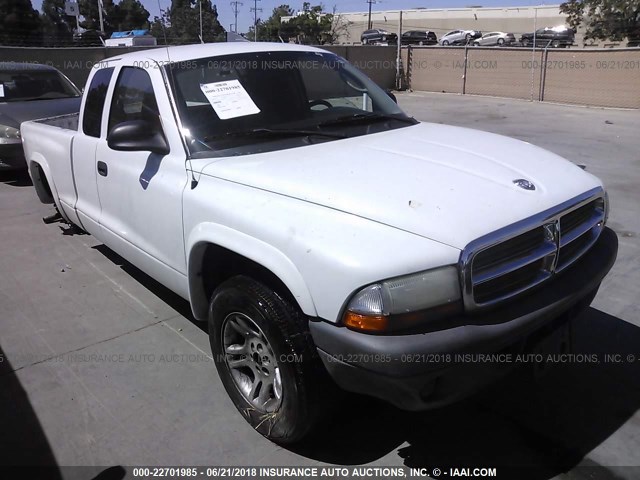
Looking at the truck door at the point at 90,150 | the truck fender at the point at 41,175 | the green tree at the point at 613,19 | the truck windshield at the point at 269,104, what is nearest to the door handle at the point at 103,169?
the truck door at the point at 90,150

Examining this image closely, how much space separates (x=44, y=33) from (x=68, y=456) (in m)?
48.0

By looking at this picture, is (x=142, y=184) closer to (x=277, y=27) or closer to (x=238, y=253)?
(x=238, y=253)

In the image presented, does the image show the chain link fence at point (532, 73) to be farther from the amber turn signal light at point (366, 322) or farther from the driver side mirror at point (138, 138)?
the amber turn signal light at point (366, 322)

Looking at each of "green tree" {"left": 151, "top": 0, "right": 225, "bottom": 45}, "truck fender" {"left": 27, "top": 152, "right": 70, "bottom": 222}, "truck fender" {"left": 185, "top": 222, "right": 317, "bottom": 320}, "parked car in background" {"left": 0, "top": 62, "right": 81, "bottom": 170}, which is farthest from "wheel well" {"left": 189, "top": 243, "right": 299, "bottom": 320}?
"green tree" {"left": 151, "top": 0, "right": 225, "bottom": 45}

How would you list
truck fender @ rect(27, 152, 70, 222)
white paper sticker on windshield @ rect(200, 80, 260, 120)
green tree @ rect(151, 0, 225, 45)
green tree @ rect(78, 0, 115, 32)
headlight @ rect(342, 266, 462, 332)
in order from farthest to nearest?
green tree @ rect(78, 0, 115, 32), green tree @ rect(151, 0, 225, 45), truck fender @ rect(27, 152, 70, 222), white paper sticker on windshield @ rect(200, 80, 260, 120), headlight @ rect(342, 266, 462, 332)

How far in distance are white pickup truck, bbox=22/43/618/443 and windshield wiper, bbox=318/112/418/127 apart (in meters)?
0.02

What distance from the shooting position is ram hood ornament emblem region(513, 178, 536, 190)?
2.56 metres

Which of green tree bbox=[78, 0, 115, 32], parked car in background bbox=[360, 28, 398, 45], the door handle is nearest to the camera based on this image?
the door handle

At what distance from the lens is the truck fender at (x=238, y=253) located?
7.42ft

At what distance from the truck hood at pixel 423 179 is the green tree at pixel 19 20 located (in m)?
43.6

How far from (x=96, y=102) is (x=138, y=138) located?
1343 mm

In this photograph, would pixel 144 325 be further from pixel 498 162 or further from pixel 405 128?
pixel 498 162

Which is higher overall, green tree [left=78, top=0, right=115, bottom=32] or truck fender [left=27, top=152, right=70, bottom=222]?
green tree [left=78, top=0, right=115, bottom=32]

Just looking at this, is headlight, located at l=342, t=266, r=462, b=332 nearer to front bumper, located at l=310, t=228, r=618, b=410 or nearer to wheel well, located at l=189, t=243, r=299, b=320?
front bumper, located at l=310, t=228, r=618, b=410
